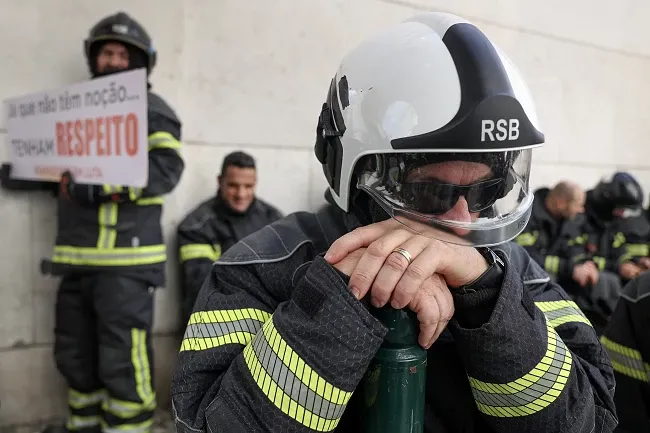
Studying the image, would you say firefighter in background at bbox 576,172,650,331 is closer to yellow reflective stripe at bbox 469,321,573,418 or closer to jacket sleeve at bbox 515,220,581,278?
jacket sleeve at bbox 515,220,581,278

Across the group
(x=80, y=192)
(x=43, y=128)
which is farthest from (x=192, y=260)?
(x=43, y=128)

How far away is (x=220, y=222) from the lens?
3625mm

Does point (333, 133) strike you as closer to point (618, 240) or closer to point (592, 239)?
point (592, 239)

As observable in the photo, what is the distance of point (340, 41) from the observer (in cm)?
417

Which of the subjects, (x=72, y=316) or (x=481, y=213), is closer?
(x=481, y=213)

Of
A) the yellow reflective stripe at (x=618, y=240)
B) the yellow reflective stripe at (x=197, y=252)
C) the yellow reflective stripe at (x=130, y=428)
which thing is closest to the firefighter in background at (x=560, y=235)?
the yellow reflective stripe at (x=618, y=240)

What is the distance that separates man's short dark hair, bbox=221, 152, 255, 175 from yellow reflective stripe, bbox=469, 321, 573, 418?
2.82 meters

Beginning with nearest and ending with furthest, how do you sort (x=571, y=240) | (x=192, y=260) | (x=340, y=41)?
(x=192, y=260) → (x=340, y=41) → (x=571, y=240)

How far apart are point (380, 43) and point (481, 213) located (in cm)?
38

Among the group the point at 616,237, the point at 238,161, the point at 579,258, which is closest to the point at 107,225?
→ the point at 238,161

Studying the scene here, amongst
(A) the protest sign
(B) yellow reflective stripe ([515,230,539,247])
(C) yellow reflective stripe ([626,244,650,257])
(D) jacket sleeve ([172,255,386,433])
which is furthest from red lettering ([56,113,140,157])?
(C) yellow reflective stripe ([626,244,650,257])

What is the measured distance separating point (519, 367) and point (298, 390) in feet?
1.13

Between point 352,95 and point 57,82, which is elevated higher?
point 57,82

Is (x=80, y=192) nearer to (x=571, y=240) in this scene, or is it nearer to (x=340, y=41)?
(x=340, y=41)
